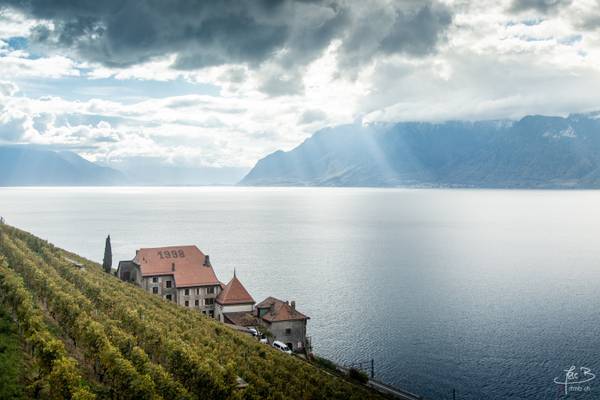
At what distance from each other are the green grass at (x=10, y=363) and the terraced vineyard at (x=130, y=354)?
1.88 feet

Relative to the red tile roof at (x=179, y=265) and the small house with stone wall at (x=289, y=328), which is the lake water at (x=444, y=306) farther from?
the red tile roof at (x=179, y=265)

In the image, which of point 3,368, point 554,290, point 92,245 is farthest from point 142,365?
point 92,245

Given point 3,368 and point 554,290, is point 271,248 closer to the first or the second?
point 554,290

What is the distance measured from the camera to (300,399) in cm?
4962

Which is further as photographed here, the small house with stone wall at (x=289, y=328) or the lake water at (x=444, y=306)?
the small house with stone wall at (x=289, y=328)

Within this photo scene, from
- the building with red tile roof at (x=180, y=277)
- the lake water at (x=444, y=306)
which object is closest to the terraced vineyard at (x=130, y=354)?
the building with red tile roof at (x=180, y=277)

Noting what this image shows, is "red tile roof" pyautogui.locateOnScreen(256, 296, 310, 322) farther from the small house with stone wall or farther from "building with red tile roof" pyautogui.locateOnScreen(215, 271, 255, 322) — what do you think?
"building with red tile roof" pyautogui.locateOnScreen(215, 271, 255, 322)

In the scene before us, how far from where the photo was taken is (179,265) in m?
93.6

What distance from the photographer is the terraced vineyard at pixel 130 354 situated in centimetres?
4016

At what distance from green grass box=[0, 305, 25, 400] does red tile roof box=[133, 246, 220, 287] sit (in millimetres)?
41386

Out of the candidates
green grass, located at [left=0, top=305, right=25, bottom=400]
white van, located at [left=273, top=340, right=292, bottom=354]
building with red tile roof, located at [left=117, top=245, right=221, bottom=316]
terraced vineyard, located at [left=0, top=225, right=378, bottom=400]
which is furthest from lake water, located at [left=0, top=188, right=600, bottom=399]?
green grass, located at [left=0, top=305, right=25, bottom=400]

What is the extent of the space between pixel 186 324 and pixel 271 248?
396ft

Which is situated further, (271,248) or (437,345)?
(271,248)

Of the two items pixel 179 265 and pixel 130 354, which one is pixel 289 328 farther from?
pixel 130 354
